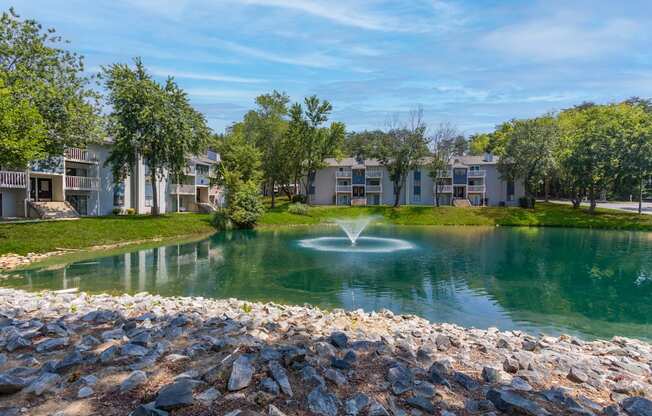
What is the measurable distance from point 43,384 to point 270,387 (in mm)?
2785

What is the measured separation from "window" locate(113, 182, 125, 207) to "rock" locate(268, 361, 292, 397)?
4430 cm

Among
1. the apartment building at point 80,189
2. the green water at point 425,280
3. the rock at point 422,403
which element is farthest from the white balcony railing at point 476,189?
the rock at point 422,403

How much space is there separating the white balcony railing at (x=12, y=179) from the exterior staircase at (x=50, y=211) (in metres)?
2.02

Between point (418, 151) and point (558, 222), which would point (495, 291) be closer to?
point (558, 222)

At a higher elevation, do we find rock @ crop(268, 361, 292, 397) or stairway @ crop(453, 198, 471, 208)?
stairway @ crop(453, 198, 471, 208)

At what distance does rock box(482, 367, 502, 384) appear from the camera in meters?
5.64

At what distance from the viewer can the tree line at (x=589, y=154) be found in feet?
160

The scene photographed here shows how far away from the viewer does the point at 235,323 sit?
8031mm

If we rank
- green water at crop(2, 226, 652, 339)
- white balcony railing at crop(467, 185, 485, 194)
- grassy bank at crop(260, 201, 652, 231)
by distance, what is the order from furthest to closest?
white balcony railing at crop(467, 185, 485, 194) → grassy bank at crop(260, 201, 652, 231) → green water at crop(2, 226, 652, 339)

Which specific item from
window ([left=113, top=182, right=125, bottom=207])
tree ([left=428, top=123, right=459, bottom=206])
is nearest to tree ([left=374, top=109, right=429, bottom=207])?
tree ([left=428, top=123, right=459, bottom=206])

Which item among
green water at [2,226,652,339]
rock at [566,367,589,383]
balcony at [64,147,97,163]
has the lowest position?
green water at [2,226,652,339]

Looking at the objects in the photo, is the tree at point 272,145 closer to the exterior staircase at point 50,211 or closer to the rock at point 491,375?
the exterior staircase at point 50,211

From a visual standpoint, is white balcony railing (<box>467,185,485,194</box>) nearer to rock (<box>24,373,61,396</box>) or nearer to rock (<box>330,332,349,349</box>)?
rock (<box>330,332,349,349</box>)

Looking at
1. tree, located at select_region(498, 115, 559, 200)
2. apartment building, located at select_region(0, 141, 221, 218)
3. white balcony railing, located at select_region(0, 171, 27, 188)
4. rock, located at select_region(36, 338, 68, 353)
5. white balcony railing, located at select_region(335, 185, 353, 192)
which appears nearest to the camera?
rock, located at select_region(36, 338, 68, 353)
